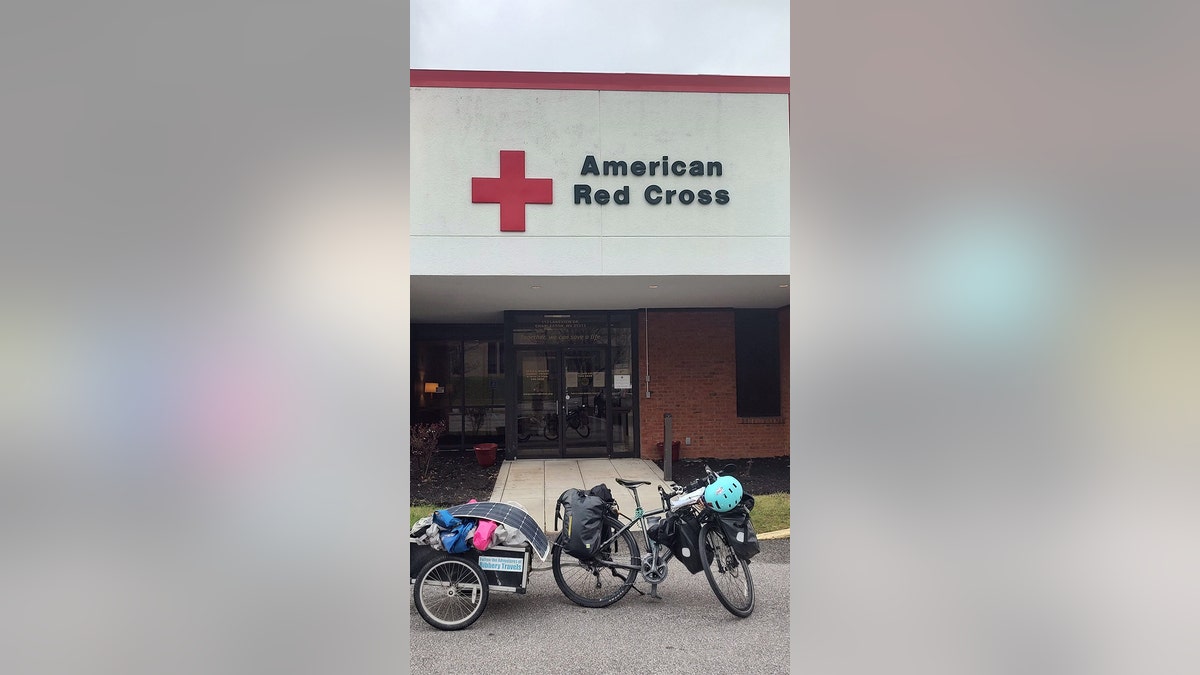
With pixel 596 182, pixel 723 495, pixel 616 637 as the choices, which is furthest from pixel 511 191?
pixel 616 637

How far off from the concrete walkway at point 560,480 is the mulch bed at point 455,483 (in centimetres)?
23

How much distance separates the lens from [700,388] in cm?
1388

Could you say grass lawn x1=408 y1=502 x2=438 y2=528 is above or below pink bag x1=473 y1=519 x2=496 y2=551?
below

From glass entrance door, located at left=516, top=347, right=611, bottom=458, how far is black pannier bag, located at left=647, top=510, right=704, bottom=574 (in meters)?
8.48

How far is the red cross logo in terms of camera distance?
930 centimetres

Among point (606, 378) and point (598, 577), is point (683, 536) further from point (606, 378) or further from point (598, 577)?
point (606, 378)

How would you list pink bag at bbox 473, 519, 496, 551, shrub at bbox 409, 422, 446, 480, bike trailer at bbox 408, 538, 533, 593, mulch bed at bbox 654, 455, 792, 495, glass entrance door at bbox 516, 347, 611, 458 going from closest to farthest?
pink bag at bbox 473, 519, 496, 551 → bike trailer at bbox 408, 538, 533, 593 → mulch bed at bbox 654, 455, 792, 495 → shrub at bbox 409, 422, 446, 480 → glass entrance door at bbox 516, 347, 611, 458

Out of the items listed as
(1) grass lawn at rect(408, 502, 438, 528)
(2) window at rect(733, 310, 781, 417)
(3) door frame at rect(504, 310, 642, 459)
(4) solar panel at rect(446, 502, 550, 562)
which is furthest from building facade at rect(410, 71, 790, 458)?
(4) solar panel at rect(446, 502, 550, 562)

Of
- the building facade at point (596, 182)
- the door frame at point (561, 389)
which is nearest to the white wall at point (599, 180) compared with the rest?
the building facade at point (596, 182)

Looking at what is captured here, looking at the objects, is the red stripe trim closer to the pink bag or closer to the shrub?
the shrub

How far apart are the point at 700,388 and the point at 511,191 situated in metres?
6.44

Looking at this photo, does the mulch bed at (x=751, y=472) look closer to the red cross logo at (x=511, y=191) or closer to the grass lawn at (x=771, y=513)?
the grass lawn at (x=771, y=513)

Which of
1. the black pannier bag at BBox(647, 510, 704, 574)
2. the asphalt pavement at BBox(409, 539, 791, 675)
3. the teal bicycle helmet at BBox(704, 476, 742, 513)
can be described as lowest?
the asphalt pavement at BBox(409, 539, 791, 675)
